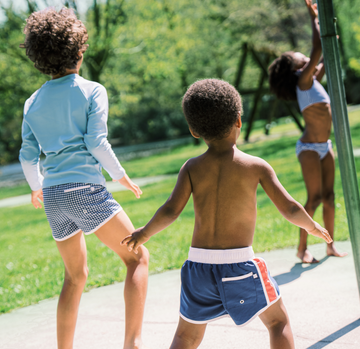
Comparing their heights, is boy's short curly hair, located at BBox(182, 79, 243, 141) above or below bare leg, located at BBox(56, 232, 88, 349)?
above

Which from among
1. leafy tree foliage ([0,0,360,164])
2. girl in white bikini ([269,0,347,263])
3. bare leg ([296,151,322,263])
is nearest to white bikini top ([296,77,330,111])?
girl in white bikini ([269,0,347,263])

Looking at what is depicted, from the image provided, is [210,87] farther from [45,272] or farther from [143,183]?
[143,183]

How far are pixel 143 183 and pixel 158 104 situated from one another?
20215mm

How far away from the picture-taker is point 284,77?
13.8 ft

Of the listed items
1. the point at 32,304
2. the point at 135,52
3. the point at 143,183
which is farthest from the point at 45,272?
the point at 135,52

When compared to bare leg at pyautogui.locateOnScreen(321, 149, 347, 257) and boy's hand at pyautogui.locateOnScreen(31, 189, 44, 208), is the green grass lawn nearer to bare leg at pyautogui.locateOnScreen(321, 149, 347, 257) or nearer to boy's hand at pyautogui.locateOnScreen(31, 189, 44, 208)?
bare leg at pyautogui.locateOnScreen(321, 149, 347, 257)

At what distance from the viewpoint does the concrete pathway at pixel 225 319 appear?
2.72m

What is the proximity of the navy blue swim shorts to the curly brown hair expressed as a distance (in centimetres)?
257

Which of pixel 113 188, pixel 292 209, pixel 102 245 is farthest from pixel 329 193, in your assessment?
pixel 113 188

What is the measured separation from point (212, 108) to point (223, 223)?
0.53 metres

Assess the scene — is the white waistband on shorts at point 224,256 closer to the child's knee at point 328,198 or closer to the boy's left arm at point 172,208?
the boy's left arm at point 172,208

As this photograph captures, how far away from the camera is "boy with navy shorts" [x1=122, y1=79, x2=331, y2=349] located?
1.97m

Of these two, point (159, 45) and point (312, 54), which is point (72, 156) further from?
point (159, 45)

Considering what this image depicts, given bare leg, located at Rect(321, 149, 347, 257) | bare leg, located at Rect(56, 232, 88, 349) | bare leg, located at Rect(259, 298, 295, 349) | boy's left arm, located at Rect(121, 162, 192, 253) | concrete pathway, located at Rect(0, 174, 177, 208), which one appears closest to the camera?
bare leg, located at Rect(259, 298, 295, 349)
